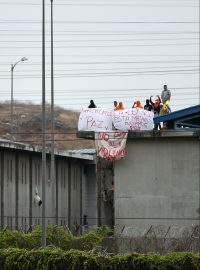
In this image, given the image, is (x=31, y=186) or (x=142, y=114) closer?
(x=142, y=114)

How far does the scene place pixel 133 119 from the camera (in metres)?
45.5

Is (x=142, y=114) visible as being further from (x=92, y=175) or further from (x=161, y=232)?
(x=92, y=175)

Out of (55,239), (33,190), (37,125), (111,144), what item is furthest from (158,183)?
(37,125)

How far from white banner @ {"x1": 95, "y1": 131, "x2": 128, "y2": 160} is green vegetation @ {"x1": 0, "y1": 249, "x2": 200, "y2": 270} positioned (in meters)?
13.4

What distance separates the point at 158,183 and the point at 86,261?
47.9 ft

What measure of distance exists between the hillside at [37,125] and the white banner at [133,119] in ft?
254

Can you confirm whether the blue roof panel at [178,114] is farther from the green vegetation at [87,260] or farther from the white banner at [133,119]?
the green vegetation at [87,260]

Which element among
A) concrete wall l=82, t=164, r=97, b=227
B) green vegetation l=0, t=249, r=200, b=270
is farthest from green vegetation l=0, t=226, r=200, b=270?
concrete wall l=82, t=164, r=97, b=227

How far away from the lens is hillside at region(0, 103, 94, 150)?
130m

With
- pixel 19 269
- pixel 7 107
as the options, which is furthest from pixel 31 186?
pixel 7 107

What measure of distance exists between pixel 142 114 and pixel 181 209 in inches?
176

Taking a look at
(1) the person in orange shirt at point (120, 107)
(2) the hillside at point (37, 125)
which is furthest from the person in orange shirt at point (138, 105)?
(2) the hillside at point (37, 125)

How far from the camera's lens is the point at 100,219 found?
150 ft

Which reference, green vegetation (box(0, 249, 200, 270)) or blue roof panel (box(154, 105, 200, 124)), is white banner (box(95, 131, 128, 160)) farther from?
green vegetation (box(0, 249, 200, 270))
